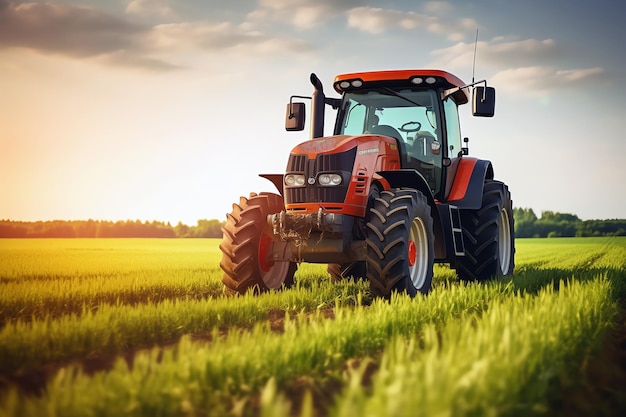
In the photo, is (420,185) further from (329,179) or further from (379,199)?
(329,179)

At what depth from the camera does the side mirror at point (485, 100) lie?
29.3 feet

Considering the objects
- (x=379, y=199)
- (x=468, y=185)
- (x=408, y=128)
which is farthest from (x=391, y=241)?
(x=468, y=185)

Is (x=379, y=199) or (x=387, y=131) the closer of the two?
(x=379, y=199)

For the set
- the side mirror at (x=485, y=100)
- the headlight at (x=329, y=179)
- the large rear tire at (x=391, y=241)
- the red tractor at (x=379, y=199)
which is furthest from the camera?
the side mirror at (x=485, y=100)

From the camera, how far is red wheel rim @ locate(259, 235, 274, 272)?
28.3 ft

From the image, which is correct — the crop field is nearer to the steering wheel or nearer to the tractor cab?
the tractor cab

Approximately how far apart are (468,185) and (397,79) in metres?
2.00

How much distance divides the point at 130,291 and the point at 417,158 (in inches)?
182

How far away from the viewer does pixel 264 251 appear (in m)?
8.67

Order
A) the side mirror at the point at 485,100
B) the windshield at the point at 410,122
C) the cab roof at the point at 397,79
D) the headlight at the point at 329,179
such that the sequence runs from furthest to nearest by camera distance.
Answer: the windshield at the point at 410,122, the cab roof at the point at 397,79, the side mirror at the point at 485,100, the headlight at the point at 329,179

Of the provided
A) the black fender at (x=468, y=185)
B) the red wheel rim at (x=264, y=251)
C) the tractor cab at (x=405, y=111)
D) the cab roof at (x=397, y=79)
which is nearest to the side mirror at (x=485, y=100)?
the tractor cab at (x=405, y=111)

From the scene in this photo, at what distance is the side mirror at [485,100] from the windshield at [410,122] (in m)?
0.60

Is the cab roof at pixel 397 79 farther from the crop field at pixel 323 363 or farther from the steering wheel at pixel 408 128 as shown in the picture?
the crop field at pixel 323 363

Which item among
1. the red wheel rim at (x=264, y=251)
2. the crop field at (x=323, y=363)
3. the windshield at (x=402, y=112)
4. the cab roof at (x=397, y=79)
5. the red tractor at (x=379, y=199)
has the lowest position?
the crop field at (x=323, y=363)
